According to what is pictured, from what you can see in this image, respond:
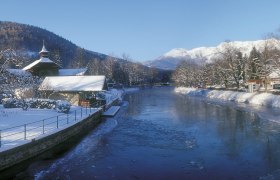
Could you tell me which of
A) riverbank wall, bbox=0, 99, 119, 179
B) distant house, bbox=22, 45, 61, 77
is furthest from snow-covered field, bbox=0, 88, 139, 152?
distant house, bbox=22, 45, 61, 77

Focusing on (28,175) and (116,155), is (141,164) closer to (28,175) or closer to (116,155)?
(116,155)

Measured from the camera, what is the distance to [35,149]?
2114 centimetres

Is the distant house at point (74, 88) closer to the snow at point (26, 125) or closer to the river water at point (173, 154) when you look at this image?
the snow at point (26, 125)

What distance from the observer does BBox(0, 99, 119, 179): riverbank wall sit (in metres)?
17.9

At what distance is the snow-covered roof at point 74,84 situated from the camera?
47281 mm

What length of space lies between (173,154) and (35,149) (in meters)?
8.28

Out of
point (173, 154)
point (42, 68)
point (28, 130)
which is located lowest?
point (173, 154)

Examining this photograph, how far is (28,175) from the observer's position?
1758 centimetres

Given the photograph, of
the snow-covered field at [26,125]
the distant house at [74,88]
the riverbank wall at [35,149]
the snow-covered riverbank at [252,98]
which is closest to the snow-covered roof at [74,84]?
the distant house at [74,88]

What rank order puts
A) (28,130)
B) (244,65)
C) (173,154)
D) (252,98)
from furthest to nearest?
1. (244,65)
2. (252,98)
3. (28,130)
4. (173,154)

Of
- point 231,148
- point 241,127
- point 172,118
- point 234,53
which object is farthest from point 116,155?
point 234,53

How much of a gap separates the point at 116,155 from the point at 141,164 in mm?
2890

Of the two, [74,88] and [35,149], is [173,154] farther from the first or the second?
[74,88]

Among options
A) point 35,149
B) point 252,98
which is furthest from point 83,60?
point 35,149
